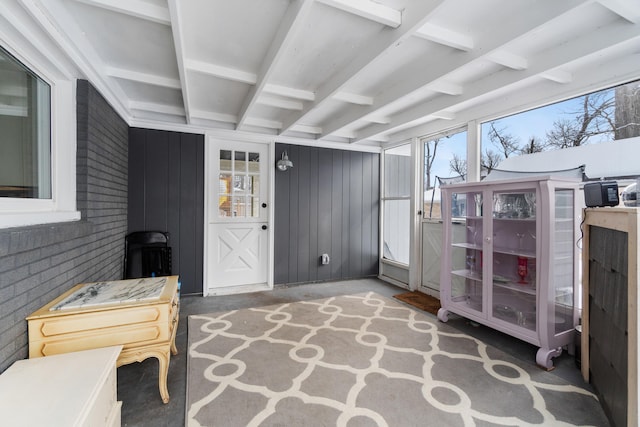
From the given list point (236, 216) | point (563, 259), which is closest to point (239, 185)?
point (236, 216)

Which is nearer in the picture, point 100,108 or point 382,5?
point 382,5

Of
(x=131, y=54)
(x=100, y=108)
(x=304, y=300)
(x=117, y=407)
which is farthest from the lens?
(x=304, y=300)

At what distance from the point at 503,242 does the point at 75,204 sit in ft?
12.1

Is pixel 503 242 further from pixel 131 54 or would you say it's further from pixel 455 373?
pixel 131 54

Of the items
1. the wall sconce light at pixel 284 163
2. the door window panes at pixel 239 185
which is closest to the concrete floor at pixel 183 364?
the door window panes at pixel 239 185

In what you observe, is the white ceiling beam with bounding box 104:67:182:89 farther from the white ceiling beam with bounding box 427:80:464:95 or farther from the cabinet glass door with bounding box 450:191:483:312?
the cabinet glass door with bounding box 450:191:483:312

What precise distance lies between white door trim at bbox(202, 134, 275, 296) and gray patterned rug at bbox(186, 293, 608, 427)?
103 centimetres

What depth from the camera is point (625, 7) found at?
1.59 meters

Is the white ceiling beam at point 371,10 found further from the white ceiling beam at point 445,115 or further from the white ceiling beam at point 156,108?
the white ceiling beam at point 156,108

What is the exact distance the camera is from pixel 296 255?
4324 millimetres

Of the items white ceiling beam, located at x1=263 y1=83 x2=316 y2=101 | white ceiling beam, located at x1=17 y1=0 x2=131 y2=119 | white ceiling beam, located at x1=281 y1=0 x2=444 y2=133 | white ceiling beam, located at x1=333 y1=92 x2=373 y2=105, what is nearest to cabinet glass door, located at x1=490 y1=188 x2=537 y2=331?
white ceiling beam, located at x1=333 y1=92 x2=373 y2=105

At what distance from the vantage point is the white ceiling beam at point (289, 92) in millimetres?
2697

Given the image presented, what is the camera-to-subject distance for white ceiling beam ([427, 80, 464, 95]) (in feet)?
8.57

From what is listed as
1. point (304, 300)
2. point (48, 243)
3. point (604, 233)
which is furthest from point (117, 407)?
point (604, 233)
